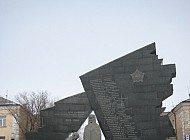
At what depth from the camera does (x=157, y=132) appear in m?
12.5

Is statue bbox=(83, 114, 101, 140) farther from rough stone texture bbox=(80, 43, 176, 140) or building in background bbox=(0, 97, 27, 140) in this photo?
building in background bbox=(0, 97, 27, 140)

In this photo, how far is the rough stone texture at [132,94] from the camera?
41.6ft

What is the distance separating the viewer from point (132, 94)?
43.2 feet

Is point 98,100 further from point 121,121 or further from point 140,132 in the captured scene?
point 140,132

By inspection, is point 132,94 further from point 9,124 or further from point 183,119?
point 9,124

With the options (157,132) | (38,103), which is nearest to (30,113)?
(38,103)

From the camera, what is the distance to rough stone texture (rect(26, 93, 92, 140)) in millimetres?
13945

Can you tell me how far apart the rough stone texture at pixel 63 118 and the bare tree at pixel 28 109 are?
1524 cm

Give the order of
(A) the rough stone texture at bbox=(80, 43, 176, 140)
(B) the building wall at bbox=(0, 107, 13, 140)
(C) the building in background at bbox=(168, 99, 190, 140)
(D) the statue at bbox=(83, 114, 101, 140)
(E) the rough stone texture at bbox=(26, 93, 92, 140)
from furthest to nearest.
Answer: (B) the building wall at bbox=(0, 107, 13, 140) → (C) the building in background at bbox=(168, 99, 190, 140) → (E) the rough stone texture at bbox=(26, 93, 92, 140) → (A) the rough stone texture at bbox=(80, 43, 176, 140) → (D) the statue at bbox=(83, 114, 101, 140)

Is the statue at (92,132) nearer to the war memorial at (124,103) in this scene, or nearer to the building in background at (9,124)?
the war memorial at (124,103)

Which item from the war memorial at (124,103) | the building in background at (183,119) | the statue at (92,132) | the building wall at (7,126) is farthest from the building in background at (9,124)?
the statue at (92,132)

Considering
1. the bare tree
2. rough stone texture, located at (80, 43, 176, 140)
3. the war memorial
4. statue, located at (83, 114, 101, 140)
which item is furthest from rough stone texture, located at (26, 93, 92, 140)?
the bare tree

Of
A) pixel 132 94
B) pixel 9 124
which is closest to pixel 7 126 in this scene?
pixel 9 124

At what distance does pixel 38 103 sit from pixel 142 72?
1878cm
